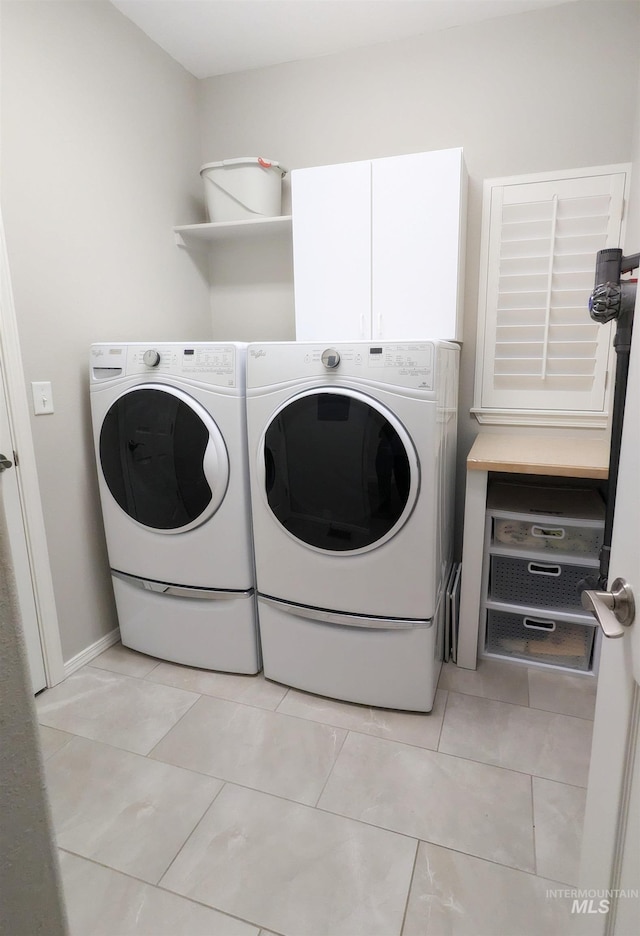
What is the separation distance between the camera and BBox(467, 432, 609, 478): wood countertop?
1719 millimetres

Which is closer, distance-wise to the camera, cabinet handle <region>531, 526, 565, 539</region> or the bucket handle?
cabinet handle <region>531, 526, 565, 539</region>

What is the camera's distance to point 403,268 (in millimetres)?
2027

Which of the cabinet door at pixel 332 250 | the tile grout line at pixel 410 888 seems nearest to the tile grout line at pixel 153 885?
the tile grout line at pixel 410 888

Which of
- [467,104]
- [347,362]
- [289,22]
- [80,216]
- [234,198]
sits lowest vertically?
[347,362]

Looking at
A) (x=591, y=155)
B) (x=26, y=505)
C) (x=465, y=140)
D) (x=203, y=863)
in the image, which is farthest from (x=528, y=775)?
(x=465, y=140)

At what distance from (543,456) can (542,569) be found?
0.44 meters

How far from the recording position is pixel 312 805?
1407 millimetres

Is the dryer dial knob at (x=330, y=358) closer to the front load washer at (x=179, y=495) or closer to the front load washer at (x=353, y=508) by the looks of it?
the front load washer at (x=353, y=508)

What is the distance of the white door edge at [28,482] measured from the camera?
64.2 inches

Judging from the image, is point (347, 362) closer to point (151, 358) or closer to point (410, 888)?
point (151, 358)

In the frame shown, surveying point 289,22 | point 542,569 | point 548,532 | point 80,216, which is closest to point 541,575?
point 542,569

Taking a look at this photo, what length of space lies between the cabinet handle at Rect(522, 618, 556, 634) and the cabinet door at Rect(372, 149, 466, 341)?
3.89 feet

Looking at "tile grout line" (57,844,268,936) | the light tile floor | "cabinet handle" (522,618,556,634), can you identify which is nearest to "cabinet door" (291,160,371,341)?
"cabinet handle" (522,618,556,634)

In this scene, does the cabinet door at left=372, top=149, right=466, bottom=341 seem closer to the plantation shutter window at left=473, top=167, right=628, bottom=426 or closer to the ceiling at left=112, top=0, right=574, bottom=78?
the plantation shutter window at left=473, top=167, right=628, bottom=426
